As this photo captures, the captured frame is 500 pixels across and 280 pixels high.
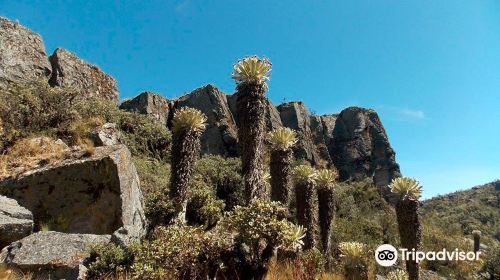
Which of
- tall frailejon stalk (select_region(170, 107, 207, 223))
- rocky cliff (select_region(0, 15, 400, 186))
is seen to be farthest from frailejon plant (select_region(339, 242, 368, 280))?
rocky cliff (select_region(0, 15, 400, 186))

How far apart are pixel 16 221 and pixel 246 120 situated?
26.2 feet

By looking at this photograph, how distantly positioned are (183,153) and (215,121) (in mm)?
26374

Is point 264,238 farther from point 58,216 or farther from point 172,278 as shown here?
point 58,216

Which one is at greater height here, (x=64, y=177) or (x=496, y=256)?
(x=64, y=177)

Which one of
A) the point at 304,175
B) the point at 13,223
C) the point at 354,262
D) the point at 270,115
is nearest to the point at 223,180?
the point at 270,115

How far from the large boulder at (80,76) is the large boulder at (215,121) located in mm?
9140

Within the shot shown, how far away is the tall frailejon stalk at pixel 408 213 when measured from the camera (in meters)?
15.8

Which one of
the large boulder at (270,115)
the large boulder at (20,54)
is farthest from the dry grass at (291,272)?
the large boulder at (270,115)

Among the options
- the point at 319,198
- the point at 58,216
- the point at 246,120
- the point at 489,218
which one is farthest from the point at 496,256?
the point at 489,218

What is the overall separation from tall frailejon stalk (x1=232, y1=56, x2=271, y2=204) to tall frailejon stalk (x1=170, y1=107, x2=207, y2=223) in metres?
2.53

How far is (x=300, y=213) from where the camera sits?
16688 mm

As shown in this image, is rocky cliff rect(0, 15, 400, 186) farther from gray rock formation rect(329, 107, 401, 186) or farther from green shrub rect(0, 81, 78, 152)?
green shrub rect(0, 81, 78, 152)

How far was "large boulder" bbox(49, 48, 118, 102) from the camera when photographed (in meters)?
31.7

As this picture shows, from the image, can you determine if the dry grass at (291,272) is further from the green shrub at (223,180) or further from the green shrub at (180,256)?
the green shrub at (223,180)
